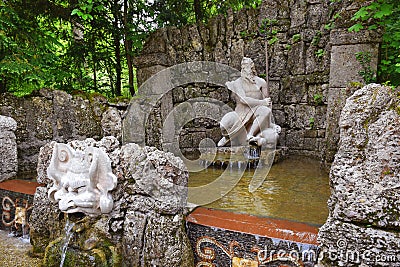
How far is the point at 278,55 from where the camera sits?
5.36m

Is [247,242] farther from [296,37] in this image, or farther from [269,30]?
[269,30]

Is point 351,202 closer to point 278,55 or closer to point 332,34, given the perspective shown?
point 332,34

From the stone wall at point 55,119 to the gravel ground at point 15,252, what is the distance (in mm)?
1028

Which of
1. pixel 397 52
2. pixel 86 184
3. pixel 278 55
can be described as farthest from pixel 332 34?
pixel 86 184

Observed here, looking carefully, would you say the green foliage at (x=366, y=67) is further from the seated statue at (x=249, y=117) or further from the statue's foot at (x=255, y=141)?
the statue's foot at (x=255, y=141)

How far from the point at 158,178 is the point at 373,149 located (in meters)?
1.29

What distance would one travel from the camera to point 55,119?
392 cm

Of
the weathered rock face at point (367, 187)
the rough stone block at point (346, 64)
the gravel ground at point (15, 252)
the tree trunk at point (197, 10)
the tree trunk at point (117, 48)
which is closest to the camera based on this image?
the weathered rock face at point (367, 187)

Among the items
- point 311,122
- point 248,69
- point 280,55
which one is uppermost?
point 280,55

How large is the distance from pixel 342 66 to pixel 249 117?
1.42 m

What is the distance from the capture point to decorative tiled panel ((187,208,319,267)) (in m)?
1.76

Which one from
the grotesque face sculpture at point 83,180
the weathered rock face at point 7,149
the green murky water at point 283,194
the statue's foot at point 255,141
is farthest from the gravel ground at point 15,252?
the statue's foot at point 255,141

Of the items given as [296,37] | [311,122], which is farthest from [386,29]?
[311,122]

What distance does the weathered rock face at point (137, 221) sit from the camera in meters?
2.00
